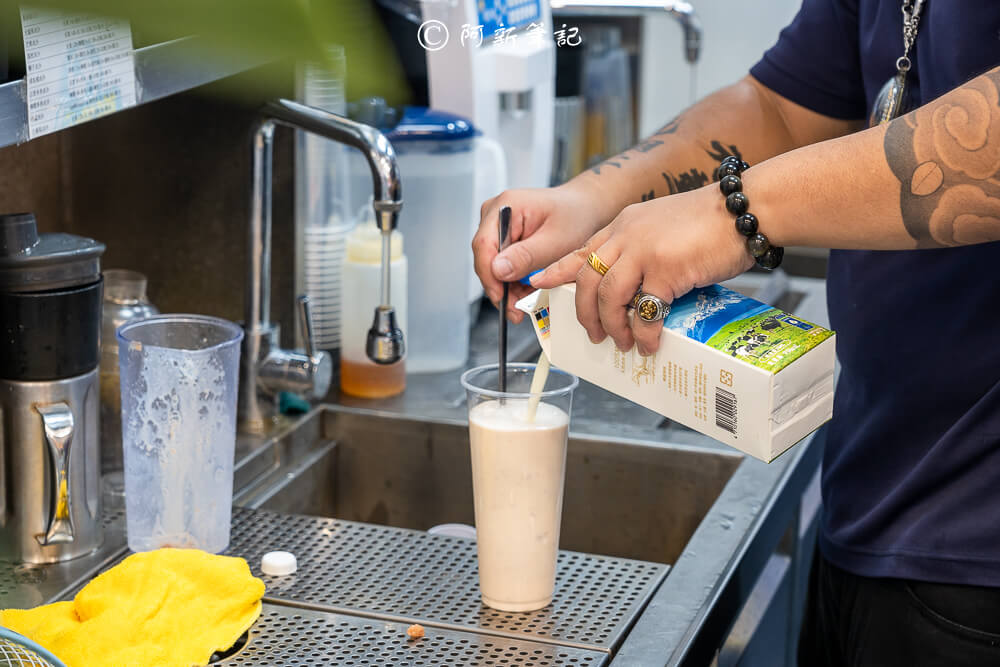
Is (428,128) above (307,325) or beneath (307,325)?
above

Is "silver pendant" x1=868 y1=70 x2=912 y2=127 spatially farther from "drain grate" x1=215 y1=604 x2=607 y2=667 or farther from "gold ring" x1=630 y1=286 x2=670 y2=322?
"drain grate" x1=215 y1=604 x2=607 y2=667

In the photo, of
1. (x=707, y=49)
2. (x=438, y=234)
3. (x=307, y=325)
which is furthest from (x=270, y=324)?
(x=707, y=49)

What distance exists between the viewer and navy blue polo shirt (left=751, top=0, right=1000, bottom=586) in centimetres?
92

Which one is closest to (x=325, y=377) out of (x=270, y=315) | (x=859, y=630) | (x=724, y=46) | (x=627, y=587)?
(x=270, y=315)

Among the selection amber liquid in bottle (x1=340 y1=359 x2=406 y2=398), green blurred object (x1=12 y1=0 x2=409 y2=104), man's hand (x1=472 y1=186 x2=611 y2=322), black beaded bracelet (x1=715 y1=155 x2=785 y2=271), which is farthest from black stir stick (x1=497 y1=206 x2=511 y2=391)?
green blurred object (x1=12 y1=0 x2=409 y2=104)

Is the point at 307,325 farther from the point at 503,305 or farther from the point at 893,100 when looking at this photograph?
the point at 893,100

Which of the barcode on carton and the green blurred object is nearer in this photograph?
the green blurred object

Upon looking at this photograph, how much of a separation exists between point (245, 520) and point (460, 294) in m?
0.61

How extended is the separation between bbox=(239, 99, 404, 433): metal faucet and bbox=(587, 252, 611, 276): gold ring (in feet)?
1.76

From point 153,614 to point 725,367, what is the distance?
525 millimetres

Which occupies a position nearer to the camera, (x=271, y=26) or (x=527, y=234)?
(x=271, y=26)

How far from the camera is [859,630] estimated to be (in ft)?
3.47

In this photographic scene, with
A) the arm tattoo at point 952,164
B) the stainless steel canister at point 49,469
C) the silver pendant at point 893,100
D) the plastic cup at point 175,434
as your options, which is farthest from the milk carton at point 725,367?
the stainless steel canister at point 49,469

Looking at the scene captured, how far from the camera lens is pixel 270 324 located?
1503 millimetres
